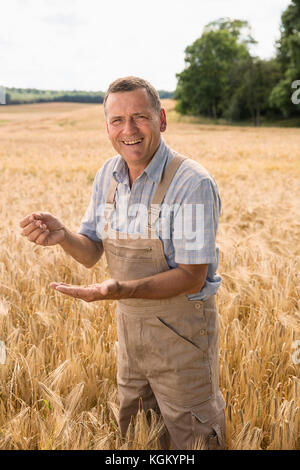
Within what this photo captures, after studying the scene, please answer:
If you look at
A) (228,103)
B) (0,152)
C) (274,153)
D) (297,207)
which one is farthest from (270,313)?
(228,103)

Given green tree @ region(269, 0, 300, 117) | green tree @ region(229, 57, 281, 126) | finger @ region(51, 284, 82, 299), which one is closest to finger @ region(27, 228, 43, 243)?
finger @ region(51, 284, 82, 299)

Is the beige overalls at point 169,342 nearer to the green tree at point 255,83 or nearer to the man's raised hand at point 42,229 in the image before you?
the man's raised hand at point 42,229

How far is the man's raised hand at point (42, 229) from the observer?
5.71ft

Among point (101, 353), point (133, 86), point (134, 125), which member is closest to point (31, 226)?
point (134, 125)

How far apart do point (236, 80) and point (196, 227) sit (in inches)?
2056

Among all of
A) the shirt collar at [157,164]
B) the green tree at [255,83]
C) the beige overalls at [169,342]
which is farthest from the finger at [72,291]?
the green tree at [255,83]

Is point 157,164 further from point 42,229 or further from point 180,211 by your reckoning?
point 42,229

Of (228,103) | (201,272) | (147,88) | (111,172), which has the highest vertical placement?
(228,103)

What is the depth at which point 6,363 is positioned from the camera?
7.12ft

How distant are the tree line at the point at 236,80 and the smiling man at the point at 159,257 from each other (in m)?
41.0

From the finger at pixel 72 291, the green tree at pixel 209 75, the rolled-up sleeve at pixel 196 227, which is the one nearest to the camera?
the finger at pixel 72 291

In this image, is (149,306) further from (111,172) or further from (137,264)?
(111,172)

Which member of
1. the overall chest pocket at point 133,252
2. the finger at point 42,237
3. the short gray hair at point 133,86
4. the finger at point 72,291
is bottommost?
the finger at point 72,291
